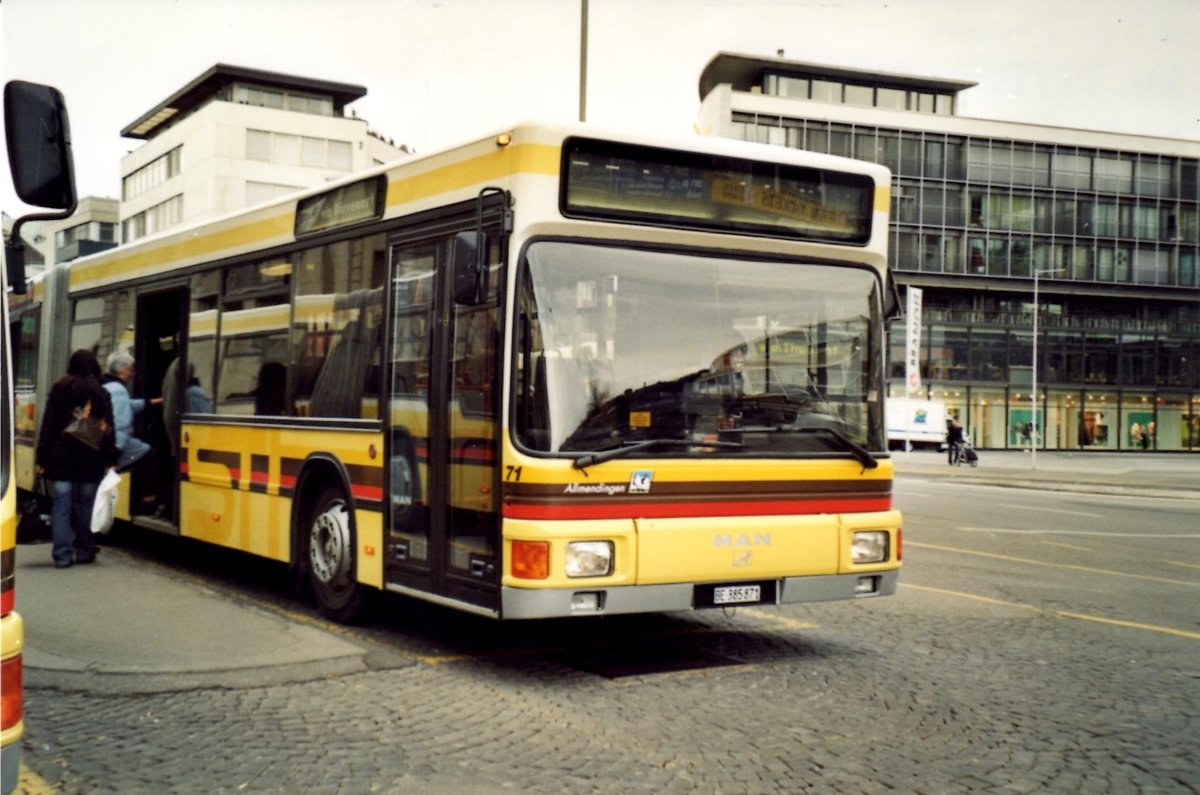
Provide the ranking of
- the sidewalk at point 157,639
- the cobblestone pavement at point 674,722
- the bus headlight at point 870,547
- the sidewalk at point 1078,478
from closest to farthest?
1. the cobblestone pavement at point 674,722
2. the sidewalk at point 157,639
3. the bus headlight at point 870,547
4. the sidewalk at point 1078,478

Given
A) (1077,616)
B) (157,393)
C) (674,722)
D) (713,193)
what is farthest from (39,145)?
(157,393)

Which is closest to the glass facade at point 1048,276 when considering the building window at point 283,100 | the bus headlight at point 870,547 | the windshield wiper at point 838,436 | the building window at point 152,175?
the building window at point 283,100

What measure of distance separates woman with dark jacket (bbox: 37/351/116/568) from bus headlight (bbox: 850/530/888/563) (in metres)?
6.67

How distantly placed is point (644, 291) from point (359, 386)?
2.30 m

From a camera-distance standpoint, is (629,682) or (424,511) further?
(424,511)

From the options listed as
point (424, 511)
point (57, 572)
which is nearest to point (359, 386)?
point (424, 511)

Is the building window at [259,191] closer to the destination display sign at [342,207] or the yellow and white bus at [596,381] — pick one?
the destination display sign at [342,207]

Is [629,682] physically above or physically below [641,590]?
below

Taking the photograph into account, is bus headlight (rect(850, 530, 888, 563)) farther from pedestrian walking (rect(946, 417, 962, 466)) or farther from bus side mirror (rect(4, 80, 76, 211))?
pedestrian walking (rect(946, 417, 962, 466))

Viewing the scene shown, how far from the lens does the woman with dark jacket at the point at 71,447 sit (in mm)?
10359

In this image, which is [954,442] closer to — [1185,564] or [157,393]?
[1185,564]

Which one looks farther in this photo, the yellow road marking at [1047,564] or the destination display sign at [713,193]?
the yellow road marking at [1047,564]

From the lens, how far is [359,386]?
8039mm

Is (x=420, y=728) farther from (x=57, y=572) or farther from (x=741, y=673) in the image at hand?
(x=57, y=572)
